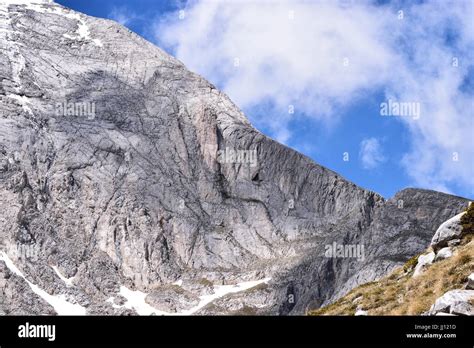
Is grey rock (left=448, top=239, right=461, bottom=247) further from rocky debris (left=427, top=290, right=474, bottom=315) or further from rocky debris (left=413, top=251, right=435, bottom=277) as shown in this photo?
rocky debris (left=427, top=290, right=474, bottom=315)

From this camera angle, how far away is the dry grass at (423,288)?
28906 millimetres

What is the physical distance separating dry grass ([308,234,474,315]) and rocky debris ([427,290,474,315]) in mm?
2756

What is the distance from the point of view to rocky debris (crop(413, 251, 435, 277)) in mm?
35312

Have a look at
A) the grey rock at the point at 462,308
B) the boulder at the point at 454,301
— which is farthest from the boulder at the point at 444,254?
the grey rock at the point at 462,308

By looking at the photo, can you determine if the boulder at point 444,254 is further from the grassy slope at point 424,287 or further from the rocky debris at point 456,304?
the rocky debris at point 456,304

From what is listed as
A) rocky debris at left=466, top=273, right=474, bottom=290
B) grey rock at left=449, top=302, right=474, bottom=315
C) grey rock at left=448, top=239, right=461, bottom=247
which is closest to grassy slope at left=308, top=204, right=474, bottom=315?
grey rock at left=448, top=239, right=461, bottom=247

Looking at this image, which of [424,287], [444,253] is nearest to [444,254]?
[444,253]

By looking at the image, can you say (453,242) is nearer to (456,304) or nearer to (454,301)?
(454,301)

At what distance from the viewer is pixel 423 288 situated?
30.6 meters

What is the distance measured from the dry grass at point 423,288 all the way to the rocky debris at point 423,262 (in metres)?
1.25

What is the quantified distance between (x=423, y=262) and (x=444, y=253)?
184cm
